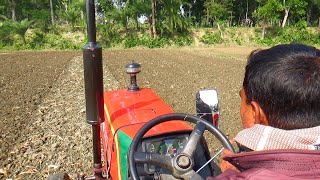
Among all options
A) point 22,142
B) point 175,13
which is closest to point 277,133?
point 22,142

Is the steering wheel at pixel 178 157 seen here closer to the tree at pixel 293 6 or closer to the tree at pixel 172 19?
the tree at pixel 172 19

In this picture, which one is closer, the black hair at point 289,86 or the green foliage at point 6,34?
the black hair at point 289,86

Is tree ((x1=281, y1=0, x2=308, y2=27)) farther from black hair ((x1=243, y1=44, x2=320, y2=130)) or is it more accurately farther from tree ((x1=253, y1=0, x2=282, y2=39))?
black hair ((x1=243, y1=44, x2=320, y2=130))

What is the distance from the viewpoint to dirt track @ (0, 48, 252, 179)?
3865 mm

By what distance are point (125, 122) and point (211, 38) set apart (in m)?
26.1

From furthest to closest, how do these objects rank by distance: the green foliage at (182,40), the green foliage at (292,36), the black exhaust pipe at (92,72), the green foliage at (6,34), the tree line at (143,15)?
the green foliage at (292,36) < the green foliage at (182,40) < the tree line at (143,15) < the green foliage at (6,34) < the black exhaust pipe at (92,72)

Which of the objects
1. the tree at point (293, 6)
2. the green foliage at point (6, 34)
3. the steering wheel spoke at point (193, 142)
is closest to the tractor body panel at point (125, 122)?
the steering wheel spoke at point (193, 142)

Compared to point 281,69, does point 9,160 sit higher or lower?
lower

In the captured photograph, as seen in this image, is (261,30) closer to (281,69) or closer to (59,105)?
(59,105)

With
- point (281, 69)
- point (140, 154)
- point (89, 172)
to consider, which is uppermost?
point (281, 69)

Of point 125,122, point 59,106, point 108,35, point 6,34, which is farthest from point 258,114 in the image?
point 108,35

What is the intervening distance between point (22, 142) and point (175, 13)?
79.2 ft

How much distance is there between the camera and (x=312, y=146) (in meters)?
0.98

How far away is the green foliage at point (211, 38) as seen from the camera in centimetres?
2752
